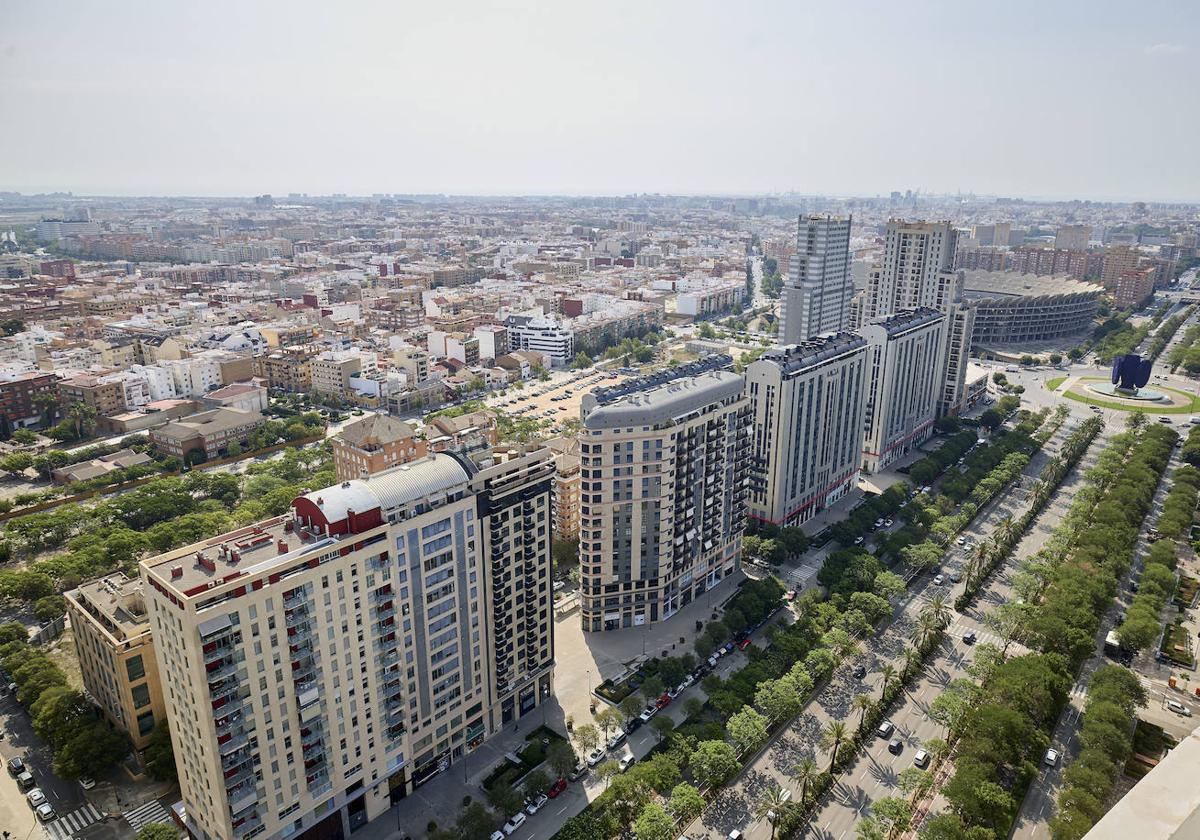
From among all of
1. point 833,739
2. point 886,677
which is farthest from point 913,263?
point 833,739

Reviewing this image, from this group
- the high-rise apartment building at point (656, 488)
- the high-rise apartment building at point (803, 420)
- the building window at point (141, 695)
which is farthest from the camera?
the high-rise apartment building at point (803, 420)

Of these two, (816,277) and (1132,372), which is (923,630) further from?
(1132,372)

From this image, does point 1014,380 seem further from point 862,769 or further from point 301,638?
point 301,638

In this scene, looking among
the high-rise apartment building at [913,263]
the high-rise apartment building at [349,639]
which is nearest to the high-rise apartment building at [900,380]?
the high-rise apartment building at [913,263]

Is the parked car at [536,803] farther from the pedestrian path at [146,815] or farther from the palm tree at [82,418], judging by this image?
the palm tree at [82,418]

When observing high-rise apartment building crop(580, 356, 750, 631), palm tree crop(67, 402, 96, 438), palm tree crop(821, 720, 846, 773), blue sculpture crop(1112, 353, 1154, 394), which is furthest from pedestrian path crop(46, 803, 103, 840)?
blue sculpture crop(1112, 353, 1154, 394)

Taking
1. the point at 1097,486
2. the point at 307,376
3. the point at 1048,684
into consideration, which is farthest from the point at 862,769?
the point at 307,376

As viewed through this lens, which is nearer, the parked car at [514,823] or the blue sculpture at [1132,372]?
the parked car at [514,823]
